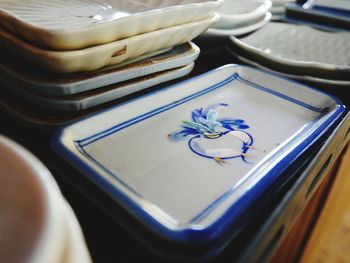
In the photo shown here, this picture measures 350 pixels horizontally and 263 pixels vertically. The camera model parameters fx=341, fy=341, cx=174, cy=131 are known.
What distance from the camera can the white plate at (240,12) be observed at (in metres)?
0.81

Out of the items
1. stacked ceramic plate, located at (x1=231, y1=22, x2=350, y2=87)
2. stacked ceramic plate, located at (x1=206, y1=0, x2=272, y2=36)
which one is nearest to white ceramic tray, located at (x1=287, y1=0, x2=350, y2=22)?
stacked ceramic plate, located at (x1=231, y1=22, x2=350, y2=87)

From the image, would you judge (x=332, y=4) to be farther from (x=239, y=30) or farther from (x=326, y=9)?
(x=239, y=30)

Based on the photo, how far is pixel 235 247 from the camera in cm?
35

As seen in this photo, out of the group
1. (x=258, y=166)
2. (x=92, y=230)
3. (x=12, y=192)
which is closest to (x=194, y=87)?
(x=258, y=166)

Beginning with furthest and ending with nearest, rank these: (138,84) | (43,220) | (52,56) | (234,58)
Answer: (234,58)
(138,84)
(52,56)
(43,220)

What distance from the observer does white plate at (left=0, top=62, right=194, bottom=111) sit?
469mm

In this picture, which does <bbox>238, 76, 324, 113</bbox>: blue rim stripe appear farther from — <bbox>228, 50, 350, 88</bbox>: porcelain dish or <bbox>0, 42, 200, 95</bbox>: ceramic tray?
<bbox>0, 42, 200, 95</bbox>: ceramic tray

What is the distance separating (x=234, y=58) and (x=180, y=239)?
0.58m

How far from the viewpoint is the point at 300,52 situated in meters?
0.85

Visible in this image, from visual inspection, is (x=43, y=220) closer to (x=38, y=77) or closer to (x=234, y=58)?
(x=38, y=77)

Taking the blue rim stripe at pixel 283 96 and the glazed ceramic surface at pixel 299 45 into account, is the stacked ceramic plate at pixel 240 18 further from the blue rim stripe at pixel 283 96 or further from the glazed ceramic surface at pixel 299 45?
the blue rim stripe at pixel 283 96

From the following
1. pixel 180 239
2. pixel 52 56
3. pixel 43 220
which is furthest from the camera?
pixel 52 56

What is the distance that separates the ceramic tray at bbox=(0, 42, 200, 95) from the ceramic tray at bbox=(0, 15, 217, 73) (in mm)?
16

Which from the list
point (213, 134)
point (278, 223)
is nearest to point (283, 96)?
point (213, 134)
